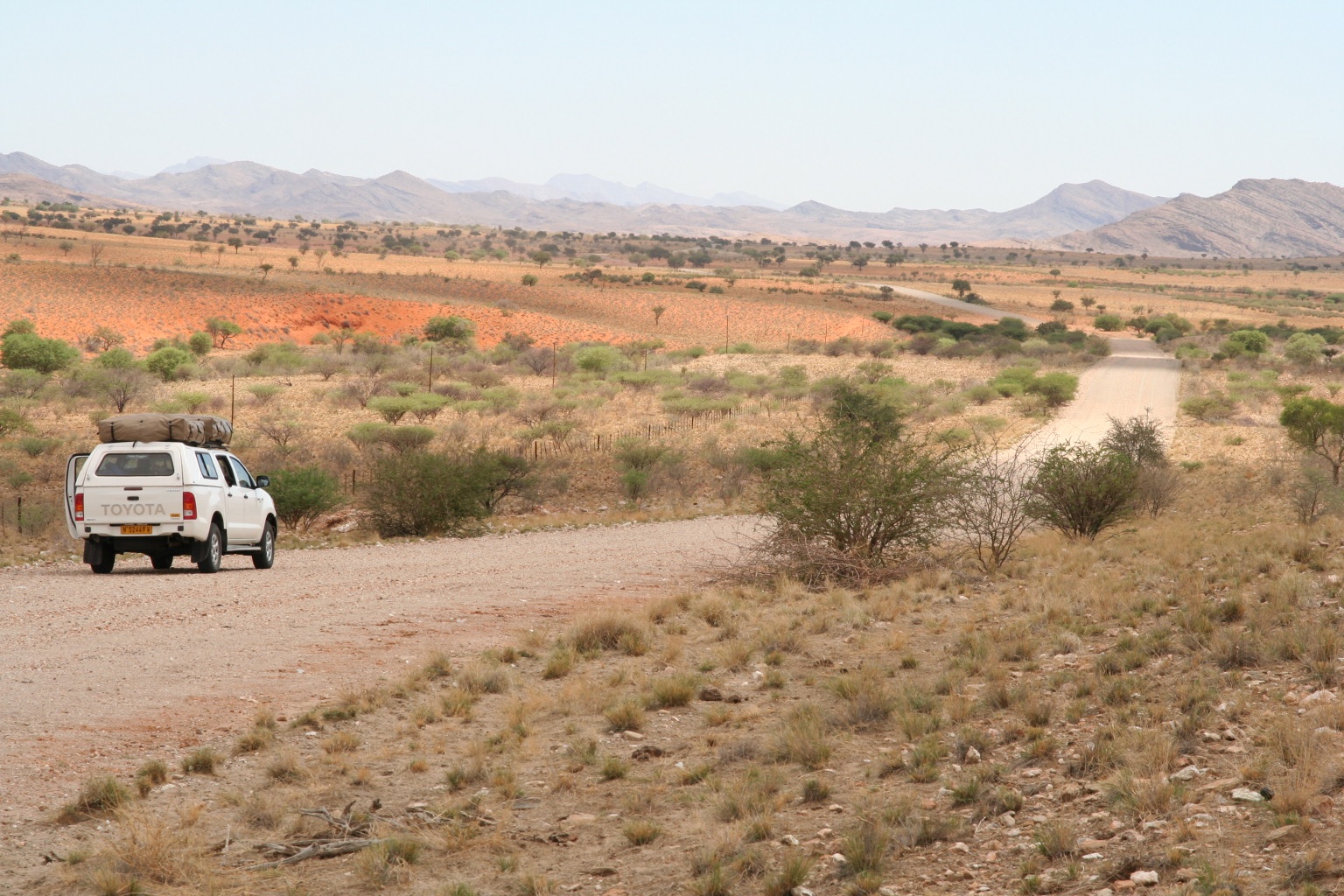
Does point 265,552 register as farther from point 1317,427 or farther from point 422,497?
point 1317,427

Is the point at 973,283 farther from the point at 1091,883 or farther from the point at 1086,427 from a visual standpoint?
the point at 1091,883

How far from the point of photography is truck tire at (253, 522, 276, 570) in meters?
16.8

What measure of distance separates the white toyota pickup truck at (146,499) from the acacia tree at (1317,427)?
23134 mm

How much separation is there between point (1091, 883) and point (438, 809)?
3636 mm

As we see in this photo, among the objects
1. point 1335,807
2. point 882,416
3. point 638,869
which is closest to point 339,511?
point 882,416

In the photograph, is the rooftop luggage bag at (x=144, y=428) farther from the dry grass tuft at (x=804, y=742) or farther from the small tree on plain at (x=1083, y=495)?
the small tree on plain at (x=1083, y=495)

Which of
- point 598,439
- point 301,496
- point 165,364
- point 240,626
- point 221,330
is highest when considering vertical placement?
point 221,330

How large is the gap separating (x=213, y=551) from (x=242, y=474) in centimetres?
157

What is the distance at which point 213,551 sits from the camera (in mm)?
15664

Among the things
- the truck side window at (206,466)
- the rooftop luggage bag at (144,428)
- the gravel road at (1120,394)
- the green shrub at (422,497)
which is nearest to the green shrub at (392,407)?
the green shrub at (422,497)

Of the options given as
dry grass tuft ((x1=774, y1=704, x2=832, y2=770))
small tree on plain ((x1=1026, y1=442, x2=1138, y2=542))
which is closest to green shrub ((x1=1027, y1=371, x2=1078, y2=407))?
small tree on plain ((x1=1026, y1=442, x2=1138, y2=542))

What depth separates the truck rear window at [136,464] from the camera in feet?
49.8

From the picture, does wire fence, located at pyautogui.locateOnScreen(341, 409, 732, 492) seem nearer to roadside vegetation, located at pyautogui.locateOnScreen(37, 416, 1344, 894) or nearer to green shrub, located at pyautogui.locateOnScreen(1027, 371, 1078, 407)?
green shrub, located at pyautogui.locateOnScreen(1027, 371, 1078, 407)

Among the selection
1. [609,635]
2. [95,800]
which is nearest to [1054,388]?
[609,635]
